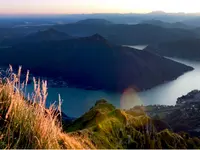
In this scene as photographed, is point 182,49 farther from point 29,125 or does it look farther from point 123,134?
point 29,125

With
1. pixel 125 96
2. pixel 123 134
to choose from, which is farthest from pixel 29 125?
pixel 125 96

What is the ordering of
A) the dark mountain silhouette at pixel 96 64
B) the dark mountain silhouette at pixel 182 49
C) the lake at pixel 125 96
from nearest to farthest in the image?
the lake at pixel 125 96 < the dark mountain silhouette at pixel 96 64 < the dark mountain silhouette at pixel 182 49

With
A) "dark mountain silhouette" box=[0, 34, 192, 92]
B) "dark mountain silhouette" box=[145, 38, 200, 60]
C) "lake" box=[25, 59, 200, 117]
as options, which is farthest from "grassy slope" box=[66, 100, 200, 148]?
"dark mountain silhouette" box=[145, 38, 200, 60]

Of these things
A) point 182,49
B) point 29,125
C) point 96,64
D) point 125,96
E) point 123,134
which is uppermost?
point 182,49

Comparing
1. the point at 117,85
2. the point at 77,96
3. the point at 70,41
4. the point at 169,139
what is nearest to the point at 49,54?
the point at 70,41

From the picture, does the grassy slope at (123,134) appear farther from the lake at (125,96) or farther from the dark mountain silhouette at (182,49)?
the dark mountain silhouette at (182,49)

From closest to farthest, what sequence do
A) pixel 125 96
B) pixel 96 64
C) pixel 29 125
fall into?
1. pixel 29 125
2. pixel 125 96
3. pixel 96 64

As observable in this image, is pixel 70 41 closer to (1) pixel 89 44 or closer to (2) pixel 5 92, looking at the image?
(1) pixel 89 44

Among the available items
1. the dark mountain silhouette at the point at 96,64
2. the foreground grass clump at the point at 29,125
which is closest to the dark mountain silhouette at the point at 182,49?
the dark mountain silhouette at the point at 96,64
